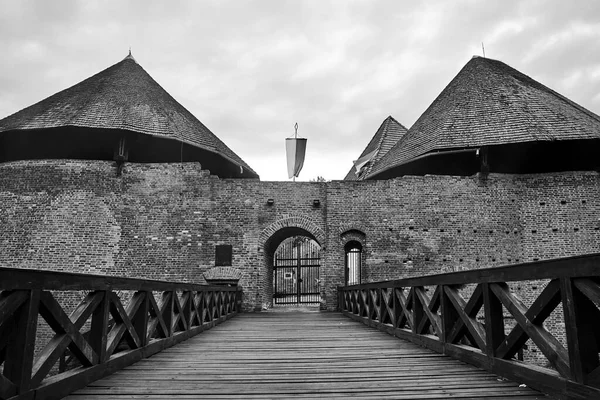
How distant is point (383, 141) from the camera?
18.3 meters

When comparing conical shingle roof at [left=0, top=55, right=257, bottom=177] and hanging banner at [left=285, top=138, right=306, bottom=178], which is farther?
hanging banner at [left=285, top=138, right=306, bottom=178]

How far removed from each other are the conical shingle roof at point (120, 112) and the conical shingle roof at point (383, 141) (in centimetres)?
549

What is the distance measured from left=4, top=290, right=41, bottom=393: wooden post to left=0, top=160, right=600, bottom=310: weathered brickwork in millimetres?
9322

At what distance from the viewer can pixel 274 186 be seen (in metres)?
12.1

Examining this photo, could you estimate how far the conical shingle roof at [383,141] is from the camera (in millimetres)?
17609

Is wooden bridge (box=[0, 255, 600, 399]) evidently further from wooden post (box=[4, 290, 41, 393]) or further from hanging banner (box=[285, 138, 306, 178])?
hanging banner (box=[285, 138, 306, 178])

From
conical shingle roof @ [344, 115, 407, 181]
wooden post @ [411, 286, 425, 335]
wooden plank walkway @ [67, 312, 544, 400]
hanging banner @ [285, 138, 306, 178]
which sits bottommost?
wooden plank walkway @ [67, 312, 544, 400]

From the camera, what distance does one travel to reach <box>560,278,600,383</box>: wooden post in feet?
7.18

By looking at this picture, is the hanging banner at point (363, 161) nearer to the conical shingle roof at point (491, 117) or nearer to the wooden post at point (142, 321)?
the conical shingle roof at point (491, 117)

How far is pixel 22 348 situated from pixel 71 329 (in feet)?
1.48

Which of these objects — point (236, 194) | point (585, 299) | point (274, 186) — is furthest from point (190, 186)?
point (585, 299)

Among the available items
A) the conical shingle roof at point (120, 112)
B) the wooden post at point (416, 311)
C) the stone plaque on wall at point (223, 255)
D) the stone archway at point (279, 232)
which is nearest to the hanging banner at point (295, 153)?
the conical shingle roof at point (120, 112)

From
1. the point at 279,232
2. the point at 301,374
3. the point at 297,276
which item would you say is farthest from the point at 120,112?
the point at 301,374

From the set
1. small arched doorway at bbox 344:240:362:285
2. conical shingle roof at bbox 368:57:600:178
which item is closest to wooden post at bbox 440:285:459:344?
small arched doorway at bbox 344:240:362:285
